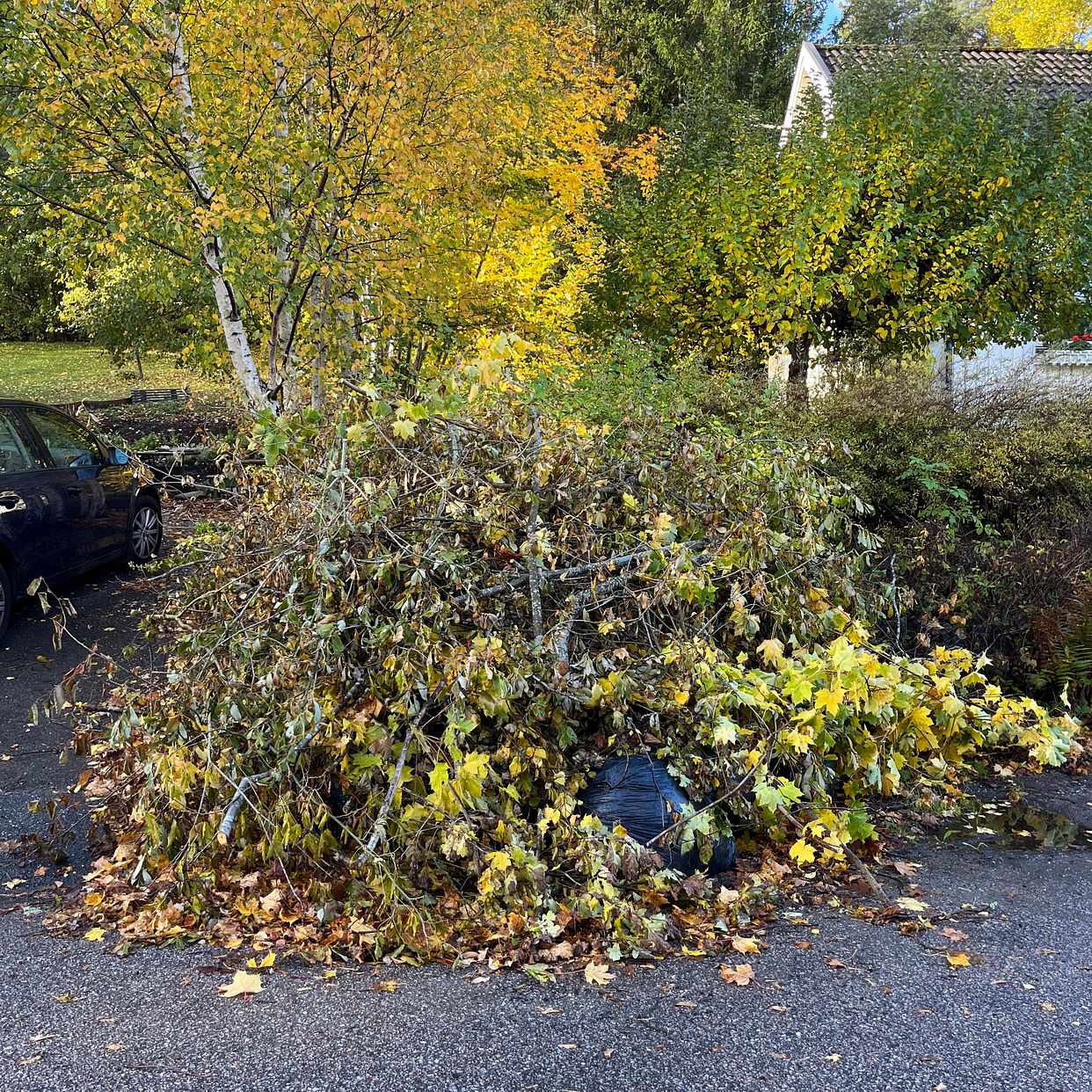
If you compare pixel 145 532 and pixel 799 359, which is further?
pixel 799 359

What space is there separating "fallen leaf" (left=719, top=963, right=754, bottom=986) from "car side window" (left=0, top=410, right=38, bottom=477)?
6380 mm

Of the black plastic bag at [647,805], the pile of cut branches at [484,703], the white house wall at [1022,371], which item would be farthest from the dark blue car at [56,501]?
the white house wall at [1022,371]

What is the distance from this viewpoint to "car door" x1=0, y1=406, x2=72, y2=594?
7.39 m

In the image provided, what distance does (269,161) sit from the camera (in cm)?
770

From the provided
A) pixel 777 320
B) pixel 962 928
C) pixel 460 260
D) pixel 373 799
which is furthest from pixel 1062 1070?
pixel 777 320

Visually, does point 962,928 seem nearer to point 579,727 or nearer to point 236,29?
point 579,727

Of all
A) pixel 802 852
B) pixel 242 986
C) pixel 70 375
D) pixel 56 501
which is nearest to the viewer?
pixel 242 986

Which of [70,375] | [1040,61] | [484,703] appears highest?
[1040,61]

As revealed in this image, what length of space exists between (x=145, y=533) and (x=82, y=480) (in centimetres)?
136

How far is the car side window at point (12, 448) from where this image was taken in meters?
7.64

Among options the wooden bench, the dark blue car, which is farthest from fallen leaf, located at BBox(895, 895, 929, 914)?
the wooden bench

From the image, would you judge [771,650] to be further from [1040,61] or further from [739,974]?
[1040,61]

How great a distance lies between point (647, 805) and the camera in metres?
4.27

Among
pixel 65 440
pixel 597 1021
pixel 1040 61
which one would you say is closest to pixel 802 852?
pixel 597 1021
